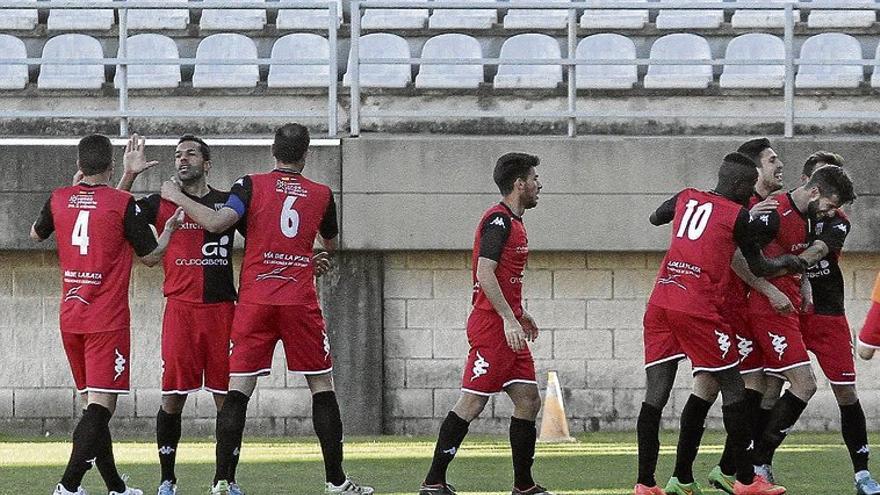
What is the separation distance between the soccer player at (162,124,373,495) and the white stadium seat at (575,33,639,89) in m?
8.25

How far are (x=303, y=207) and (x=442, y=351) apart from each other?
215 inches

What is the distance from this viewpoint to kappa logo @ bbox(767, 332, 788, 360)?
9578 millimetres

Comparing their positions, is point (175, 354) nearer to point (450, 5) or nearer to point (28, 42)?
point (450, 5)

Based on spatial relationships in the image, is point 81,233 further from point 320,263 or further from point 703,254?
point 703,254

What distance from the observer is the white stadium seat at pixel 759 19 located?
18.7 metres

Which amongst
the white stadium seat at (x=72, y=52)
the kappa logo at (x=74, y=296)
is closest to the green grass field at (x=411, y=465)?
the kappa logo at (x=74, y=296)

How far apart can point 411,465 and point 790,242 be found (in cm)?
343

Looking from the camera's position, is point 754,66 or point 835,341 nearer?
point 835,341

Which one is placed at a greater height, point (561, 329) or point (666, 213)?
point (666, 213)

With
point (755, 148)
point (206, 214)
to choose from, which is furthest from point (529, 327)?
point (206, 214)

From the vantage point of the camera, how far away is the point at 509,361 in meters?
9.16

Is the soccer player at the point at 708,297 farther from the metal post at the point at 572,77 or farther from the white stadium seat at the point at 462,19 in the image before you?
the white stadium seat at the point at 462,19

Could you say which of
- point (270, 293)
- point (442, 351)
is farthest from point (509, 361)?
point (442, 351)

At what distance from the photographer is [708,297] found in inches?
354
